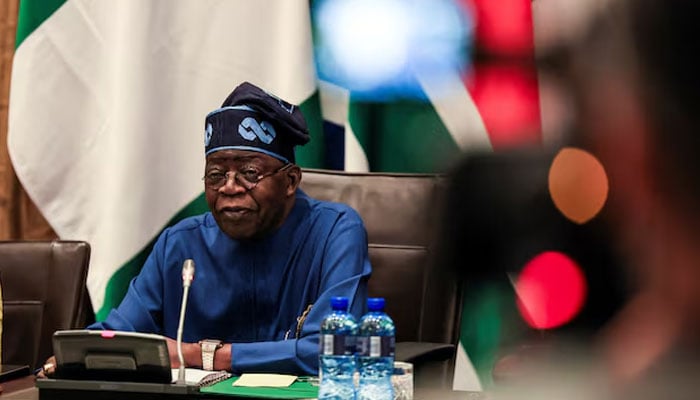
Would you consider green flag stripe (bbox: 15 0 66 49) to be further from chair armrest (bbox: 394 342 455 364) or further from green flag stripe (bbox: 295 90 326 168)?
chair armrest (bbox: 394 342 455 364)

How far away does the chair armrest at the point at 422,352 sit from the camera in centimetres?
194

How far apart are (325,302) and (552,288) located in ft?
5.53

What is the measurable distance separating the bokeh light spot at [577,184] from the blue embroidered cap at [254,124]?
180 centimetres

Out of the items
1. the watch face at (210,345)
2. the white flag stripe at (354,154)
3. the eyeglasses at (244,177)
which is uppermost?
the white flag stripe at (354,154)

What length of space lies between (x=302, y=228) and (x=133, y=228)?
900 mm

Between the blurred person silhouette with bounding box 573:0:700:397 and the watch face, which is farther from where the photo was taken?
the watch face

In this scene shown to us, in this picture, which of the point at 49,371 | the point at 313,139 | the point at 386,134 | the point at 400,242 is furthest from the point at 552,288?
the point at 313,139

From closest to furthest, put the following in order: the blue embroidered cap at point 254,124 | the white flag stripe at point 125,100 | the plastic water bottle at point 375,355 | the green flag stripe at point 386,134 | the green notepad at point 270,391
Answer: the plastic water bottle at point 375,355, the green notepad at point 270,391, the blue embroidered cap at point 254,124, the green flag stripe at point 386,134, the white flag stripe at point 125,100

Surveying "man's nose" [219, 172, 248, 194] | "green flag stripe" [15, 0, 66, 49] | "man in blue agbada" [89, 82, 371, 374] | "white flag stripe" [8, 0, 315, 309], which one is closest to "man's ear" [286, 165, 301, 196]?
"man in blue agbada" [89, 82, 371, 374]

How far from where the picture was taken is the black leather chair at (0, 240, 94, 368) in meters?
2.38

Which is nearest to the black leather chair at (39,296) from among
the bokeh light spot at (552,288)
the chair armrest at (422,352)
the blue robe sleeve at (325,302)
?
the blue robe sleeve at (325,302)

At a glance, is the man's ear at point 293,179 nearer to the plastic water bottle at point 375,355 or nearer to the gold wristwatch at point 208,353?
the gold wristwatch at point 208,353

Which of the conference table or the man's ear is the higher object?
the man's ear

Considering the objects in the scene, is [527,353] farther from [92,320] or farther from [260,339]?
[92,320]
